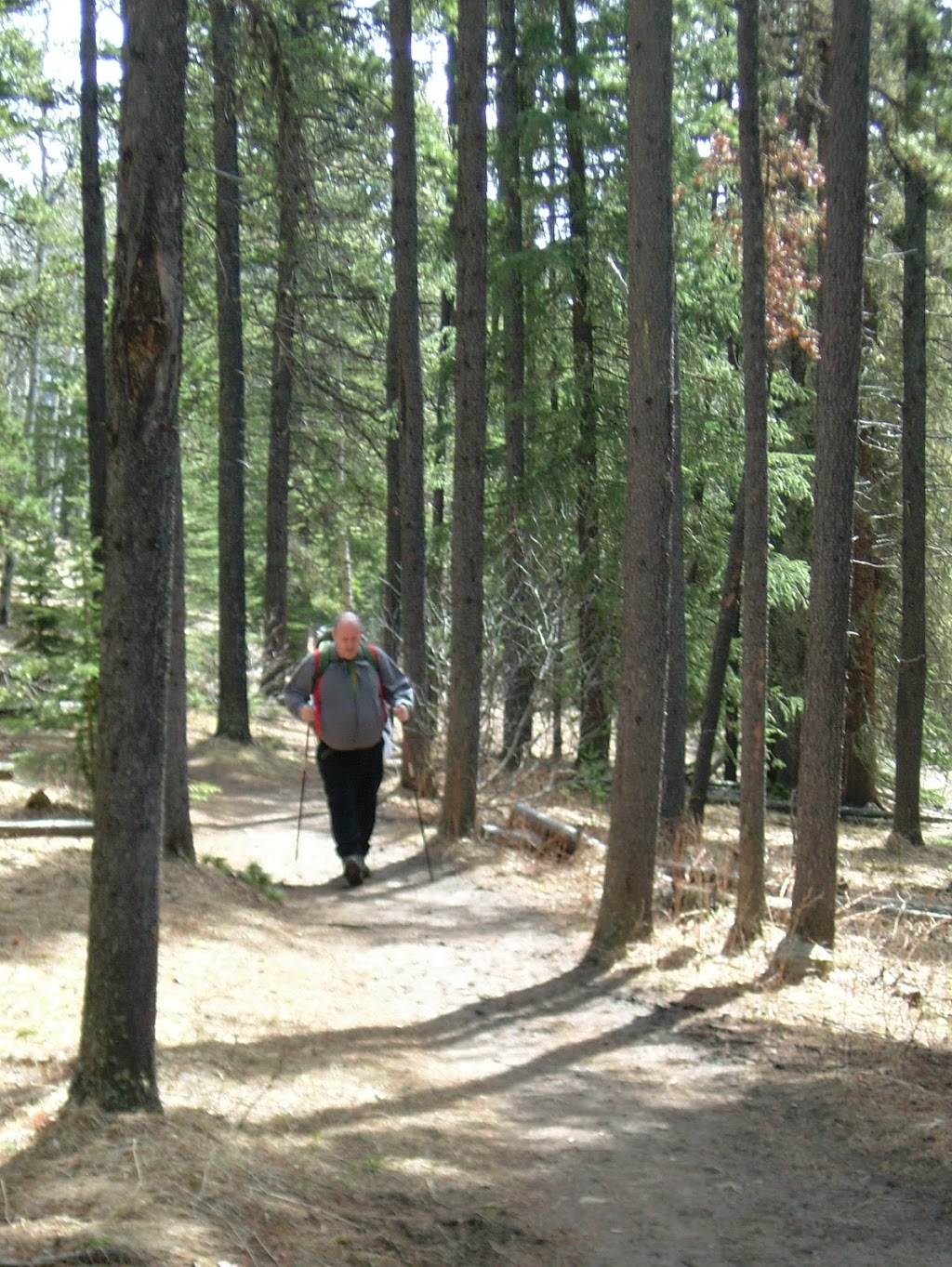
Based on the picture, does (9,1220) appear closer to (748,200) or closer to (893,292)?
(748,200)

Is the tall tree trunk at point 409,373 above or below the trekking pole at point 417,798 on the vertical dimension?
above

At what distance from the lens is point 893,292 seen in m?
21.1

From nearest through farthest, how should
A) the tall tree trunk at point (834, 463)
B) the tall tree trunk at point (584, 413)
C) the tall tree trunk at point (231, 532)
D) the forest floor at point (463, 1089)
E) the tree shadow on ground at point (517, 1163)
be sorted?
the tree shadow on ground at point (517, 1163) < the forest floor at point (463, 1089) < the tall tree trunk at point (834, 463) < the tall tree trunk at point (584, 413) < the tall tree trunk at point (231, 532)

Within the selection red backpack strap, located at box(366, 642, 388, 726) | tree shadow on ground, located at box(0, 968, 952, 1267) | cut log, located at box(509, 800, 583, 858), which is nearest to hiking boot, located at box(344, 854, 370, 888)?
red backpack strap, located at box(366, 642, 388, 726)

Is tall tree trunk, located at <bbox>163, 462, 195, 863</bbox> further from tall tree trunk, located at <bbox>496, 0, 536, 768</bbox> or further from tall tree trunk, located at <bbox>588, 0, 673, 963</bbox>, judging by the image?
tall tree trunk, located at <bbox>496, 0, 536, 768</bbox>

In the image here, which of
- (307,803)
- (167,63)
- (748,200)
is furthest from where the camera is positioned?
(307,803)

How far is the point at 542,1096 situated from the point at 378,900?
459cm

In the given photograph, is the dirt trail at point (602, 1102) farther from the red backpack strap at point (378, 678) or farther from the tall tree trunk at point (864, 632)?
the tall tree trunk at point (864, 632)

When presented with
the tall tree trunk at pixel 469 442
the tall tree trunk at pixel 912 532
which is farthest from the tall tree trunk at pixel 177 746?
the tall tree trunk at pixel 912 532

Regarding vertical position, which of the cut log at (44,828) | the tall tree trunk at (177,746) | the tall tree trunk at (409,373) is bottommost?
the cut log at (44,828)

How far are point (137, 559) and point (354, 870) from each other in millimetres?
7096

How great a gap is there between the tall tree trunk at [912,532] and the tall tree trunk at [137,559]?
16307 millimetres

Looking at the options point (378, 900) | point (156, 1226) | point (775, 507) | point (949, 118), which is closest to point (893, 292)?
point (775, 507)

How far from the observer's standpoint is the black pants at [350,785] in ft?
38.0
